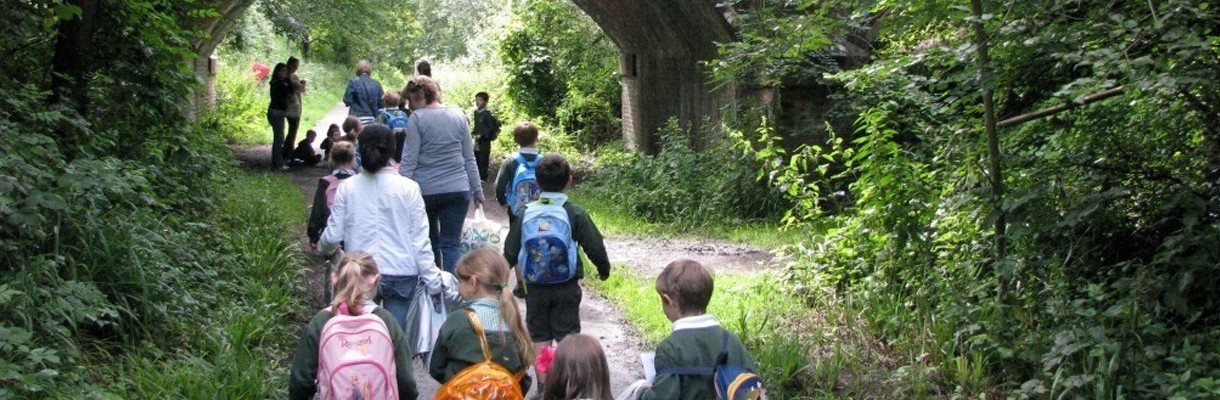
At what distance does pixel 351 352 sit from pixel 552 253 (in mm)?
1616

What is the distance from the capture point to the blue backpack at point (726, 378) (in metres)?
3.93

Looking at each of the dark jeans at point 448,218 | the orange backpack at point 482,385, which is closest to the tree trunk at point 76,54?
Answer: the dark jeans at point 448,218

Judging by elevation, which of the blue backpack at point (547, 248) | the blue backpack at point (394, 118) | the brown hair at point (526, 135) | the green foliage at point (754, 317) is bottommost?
the green foliage at point (754, 317)

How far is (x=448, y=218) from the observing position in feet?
25.5

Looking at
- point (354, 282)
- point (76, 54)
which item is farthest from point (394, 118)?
point (354, 282)

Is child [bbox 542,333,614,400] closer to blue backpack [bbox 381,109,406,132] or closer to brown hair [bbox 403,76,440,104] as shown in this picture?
brown hair [bbox 403,76,440,104]

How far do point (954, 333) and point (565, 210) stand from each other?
2192mm

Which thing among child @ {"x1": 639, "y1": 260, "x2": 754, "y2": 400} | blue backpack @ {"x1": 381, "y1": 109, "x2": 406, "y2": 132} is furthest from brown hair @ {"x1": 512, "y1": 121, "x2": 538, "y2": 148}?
blue backpack @ {"x1": 381, "y1": 109, "x2": 406, "y2": 132}

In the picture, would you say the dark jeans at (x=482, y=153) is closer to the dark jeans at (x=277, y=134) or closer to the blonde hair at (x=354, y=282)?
the dark jeans at (x=277, y=134)

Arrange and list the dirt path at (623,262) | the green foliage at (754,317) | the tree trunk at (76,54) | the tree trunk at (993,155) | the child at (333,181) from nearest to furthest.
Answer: the tree trunk at (993,155)
the green foliage at (754,317)
the dirt path at (623,262)
the child at (333,181)
the tree trunk at (76,54)

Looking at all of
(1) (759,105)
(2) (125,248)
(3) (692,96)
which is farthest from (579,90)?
(2) (125,248)

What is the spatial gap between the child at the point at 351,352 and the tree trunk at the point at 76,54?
4.88 metres

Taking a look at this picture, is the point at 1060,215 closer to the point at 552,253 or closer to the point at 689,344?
the point at 552,253

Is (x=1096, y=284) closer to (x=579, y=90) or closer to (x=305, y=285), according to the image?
(x=305, y=285)
